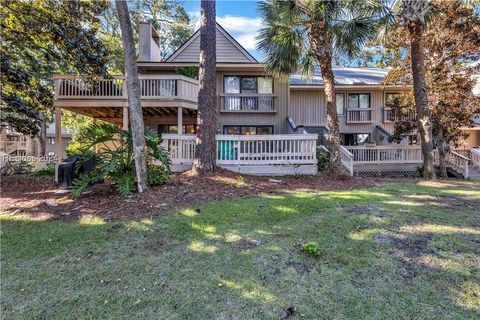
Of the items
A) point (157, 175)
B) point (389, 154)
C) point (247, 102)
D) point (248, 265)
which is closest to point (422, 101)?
point (389, 154)

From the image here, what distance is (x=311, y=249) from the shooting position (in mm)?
3346

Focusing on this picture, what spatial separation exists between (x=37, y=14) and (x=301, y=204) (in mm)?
9299

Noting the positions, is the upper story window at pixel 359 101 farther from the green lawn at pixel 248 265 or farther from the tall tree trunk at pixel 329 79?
the green lawn at pixel 248 265

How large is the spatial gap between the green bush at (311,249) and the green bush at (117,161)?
13.6ft

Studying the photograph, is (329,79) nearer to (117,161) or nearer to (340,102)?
(117,161)

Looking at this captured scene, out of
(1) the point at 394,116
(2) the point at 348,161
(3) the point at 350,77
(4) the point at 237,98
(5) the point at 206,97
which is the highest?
(3) the point at 350,77

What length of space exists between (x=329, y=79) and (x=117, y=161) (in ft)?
25.1

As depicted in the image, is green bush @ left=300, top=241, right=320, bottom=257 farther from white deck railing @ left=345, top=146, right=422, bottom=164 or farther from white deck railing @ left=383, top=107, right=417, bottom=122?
white deck railing @ left=383, top=107, right=417, bottom=122

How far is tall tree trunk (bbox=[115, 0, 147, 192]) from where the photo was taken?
5980 mm

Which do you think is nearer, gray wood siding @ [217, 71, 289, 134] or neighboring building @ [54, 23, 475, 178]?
neighboring building @ [54, 23, 475, 178]

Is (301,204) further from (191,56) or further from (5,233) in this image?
(191,56)

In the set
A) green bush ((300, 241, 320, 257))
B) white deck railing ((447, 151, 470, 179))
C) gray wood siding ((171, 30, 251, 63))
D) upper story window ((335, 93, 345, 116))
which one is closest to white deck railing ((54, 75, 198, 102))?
gray wood siding ((171, 30, 251, 63))

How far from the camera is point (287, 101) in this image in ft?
50.4

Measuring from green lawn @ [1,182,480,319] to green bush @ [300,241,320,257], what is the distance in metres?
0.11
